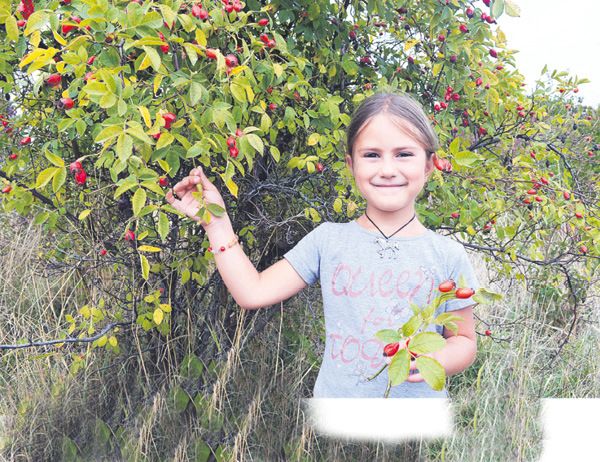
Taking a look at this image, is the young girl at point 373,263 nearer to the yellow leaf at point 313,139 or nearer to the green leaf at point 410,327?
the yellow leaf at point 313,139

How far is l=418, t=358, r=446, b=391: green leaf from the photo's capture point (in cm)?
100

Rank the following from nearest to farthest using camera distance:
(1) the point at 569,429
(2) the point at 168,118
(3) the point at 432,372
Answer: (3) the point at 432,372 < (2) the point at 168,118 < (1) the point at 569,429

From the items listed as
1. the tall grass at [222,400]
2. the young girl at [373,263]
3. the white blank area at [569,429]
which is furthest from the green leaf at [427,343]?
the white blank area at [569,429]

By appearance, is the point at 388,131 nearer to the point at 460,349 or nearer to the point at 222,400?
the point at 460,349

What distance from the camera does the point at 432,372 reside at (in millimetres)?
1006

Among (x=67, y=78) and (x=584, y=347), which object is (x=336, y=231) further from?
(x=584, y=347)

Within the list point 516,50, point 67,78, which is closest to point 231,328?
point 67,78

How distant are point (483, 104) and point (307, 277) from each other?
1.44 m


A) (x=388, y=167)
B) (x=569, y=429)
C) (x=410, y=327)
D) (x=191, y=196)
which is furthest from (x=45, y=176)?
(x=569, y=429)

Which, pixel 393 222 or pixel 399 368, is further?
pixel 393 222

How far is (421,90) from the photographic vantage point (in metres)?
2.67

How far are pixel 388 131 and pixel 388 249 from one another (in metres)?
0.33

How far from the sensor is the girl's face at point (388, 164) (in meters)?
1.65

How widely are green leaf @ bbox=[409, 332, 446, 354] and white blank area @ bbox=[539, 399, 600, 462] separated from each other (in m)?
1.90
